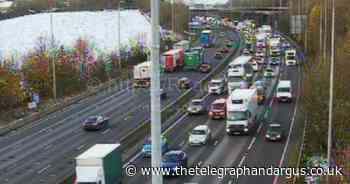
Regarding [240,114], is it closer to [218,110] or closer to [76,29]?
[218,110]

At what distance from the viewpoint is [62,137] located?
42062 millimetres

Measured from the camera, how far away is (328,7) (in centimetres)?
6594

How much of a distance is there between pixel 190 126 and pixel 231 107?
5190 mm

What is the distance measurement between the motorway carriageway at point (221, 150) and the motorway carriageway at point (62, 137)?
3689 mm

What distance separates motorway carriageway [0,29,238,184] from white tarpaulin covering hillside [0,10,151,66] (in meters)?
37.8

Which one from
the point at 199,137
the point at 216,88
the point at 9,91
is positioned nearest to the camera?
the point at 199,137

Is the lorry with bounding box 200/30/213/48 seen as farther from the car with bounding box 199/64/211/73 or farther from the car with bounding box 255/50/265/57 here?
the car with bounding box 199/64/211/73

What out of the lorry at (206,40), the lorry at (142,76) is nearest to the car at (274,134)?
the lorry at (142,76)

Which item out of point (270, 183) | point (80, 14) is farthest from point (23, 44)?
point (270, 183)

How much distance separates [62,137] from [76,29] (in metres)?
82.9

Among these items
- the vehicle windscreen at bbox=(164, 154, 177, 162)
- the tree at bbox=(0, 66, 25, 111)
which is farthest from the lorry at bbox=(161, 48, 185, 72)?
the vehicle windscreen at bbox=(164, 154, 177, 162)

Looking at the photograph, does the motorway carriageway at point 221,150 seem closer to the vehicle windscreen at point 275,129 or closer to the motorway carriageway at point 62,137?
the vehicle windscreen at point 275,129

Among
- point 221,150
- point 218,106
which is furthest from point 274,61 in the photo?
point 221,150

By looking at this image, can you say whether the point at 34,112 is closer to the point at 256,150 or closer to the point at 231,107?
the point at 231,107
